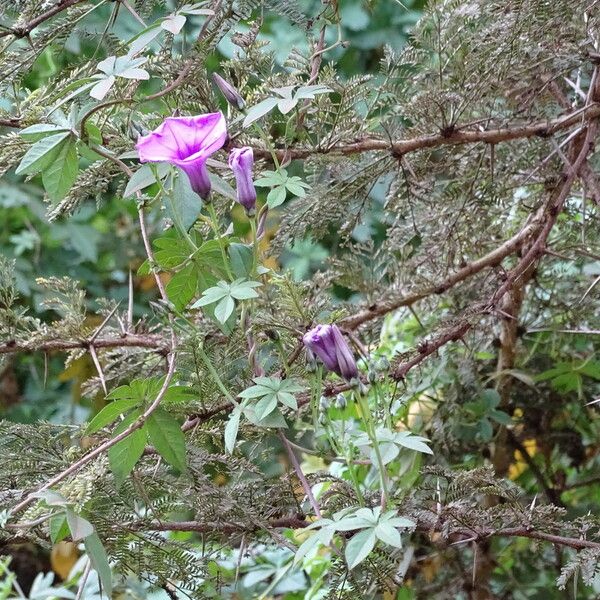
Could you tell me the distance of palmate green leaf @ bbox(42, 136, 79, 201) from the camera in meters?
0.60

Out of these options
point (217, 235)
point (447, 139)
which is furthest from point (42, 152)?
point (447, 139)

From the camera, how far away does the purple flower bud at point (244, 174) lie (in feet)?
1.82

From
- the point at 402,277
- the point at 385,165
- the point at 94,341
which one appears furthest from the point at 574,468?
the point at 94,341

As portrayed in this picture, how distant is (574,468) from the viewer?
1164 mm

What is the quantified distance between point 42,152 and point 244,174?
0.13m

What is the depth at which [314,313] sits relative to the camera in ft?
2.28

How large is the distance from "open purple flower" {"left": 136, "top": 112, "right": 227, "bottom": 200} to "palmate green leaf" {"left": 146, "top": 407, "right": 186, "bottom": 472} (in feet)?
0.54

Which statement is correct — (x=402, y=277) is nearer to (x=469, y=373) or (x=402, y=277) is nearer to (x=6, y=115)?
(x=469, y=373)

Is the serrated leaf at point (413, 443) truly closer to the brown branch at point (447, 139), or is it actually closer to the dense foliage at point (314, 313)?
the dense foliage at point (314, 313)

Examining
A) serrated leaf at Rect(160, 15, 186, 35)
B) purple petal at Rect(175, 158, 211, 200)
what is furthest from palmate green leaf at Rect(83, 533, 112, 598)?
serrated leaf at Rect(160, 15, 186, 35)

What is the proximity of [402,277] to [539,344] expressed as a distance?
0.78 feet

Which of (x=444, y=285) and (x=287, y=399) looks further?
(x=444, y=285)

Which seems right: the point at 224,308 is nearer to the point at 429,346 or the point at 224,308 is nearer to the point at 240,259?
the point at 240,259

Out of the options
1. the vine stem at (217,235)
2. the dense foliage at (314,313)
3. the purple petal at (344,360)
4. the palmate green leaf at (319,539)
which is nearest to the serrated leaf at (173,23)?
the dense foliage at (314,313)
